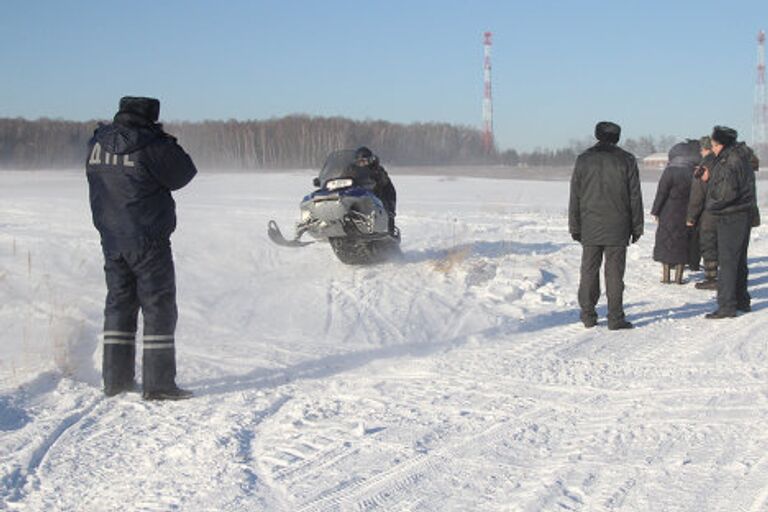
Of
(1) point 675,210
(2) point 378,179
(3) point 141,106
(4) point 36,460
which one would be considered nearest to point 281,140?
(2) point 378,179

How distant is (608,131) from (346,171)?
3.62m

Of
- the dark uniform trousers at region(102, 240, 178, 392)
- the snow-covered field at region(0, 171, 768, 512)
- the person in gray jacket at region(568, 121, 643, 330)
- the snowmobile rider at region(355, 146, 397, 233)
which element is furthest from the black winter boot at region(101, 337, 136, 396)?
the snowmobile rider at region(355, 146, 397, 233)

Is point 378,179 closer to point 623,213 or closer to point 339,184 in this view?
point 339,184

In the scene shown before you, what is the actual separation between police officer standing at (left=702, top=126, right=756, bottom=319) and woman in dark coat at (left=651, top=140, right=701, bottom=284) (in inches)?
73.5

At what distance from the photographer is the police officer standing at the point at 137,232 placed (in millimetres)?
5285

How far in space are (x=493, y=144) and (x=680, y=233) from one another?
69.1m

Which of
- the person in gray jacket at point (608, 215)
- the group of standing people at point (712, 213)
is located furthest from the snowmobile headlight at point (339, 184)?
the group of standing people at point (712, 213)

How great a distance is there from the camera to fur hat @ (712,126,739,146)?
8328 millimetres

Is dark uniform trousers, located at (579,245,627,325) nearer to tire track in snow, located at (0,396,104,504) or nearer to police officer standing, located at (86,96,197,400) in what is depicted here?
police officer standing, located at (86,96,197,400)

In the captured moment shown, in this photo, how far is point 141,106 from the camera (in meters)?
5.31

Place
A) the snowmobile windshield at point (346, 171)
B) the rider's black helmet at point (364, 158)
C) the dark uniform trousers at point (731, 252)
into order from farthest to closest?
the rider's black helmet at point (364, 158)
the snowmobile windshield at point (346, 171)
the dark uniform trousers at point (731, 252)

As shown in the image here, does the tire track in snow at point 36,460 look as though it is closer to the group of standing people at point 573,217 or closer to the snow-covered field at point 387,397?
the snow-covered field at point 387,397

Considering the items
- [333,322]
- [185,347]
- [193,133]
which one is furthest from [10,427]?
[193,133]

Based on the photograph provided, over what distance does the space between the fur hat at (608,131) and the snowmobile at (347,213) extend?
315cm
